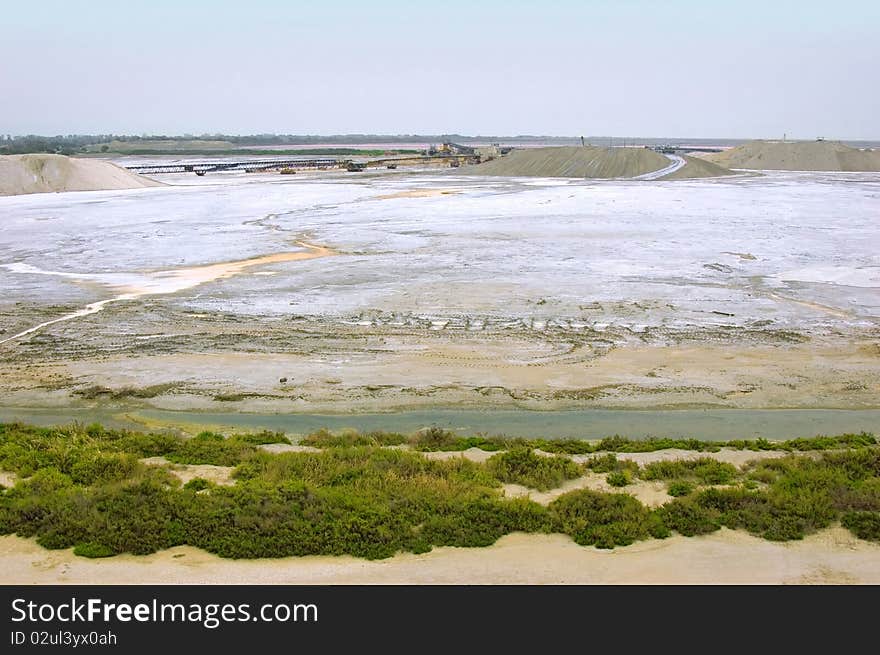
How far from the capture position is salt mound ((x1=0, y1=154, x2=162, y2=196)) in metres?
59.0

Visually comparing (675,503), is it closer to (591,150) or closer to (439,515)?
(439,515)

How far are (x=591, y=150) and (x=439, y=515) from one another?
247 feet

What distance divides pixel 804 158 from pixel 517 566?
89.9 m

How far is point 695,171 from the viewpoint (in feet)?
237

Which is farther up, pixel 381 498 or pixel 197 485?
pixel 381 498

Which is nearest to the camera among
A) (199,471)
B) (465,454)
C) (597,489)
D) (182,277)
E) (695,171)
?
(597,489)

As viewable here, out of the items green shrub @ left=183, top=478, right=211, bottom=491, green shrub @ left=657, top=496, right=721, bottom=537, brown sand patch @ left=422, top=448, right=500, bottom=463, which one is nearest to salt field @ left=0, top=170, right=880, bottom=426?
brown sand patch @ left=422, top=448, right=500, bottom=463

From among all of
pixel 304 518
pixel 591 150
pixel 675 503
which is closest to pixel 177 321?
pixel 304 518

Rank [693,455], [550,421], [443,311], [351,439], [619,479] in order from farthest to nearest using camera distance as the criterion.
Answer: [443,311] < [550,421] < [351,439] < [693,455] < [619,479]

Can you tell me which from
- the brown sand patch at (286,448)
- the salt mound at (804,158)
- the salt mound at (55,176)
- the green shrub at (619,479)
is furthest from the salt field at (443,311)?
the salt mound at (804,158)

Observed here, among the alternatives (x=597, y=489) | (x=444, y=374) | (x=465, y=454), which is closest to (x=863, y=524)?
(x=597, y=489)

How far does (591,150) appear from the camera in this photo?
3155 inches

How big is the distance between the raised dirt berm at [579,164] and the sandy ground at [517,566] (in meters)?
65.6

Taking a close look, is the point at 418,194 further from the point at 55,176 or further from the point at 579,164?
the point at 55,176
